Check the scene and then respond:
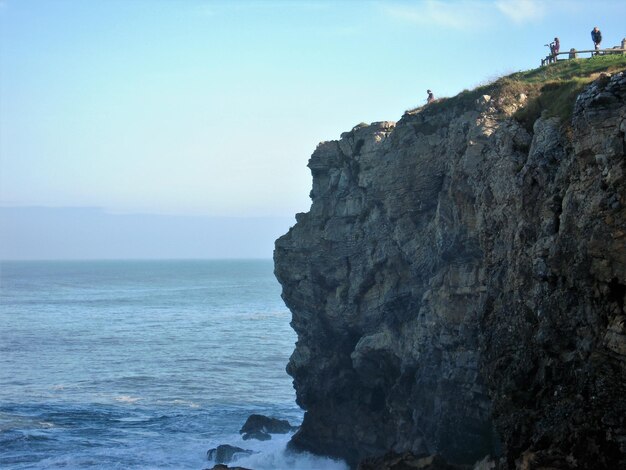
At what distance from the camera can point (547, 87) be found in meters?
32.0

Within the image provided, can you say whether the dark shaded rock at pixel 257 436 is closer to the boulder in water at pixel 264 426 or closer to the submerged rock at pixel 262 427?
the submerged rock at pixel 262 427

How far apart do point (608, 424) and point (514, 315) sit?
24.1 feet

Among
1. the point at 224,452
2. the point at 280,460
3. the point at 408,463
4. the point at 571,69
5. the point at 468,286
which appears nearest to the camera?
the point at 408,463

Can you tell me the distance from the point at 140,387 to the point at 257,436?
1917 cm

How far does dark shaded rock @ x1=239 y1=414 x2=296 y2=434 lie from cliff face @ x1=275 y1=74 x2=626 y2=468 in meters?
5.07

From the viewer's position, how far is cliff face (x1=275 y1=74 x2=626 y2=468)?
2169cm

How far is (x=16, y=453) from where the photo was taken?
49.7 metres

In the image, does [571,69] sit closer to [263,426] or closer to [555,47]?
[555,47]

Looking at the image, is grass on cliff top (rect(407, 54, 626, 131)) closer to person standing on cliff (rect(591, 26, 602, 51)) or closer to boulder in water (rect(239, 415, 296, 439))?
person standing on cliff (rect(591, 26, 602, 51))

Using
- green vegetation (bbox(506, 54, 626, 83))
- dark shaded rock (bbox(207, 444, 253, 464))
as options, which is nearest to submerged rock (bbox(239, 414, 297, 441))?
dark shaded rock (bbox(207, 444, 253, 464))

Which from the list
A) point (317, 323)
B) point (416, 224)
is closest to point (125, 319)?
point (317, 323)

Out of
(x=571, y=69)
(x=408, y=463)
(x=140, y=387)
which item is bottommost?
→ (x=140, y=387)

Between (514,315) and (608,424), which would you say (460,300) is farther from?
(608,424)

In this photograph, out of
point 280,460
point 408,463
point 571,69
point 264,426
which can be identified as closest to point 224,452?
point 280,460
